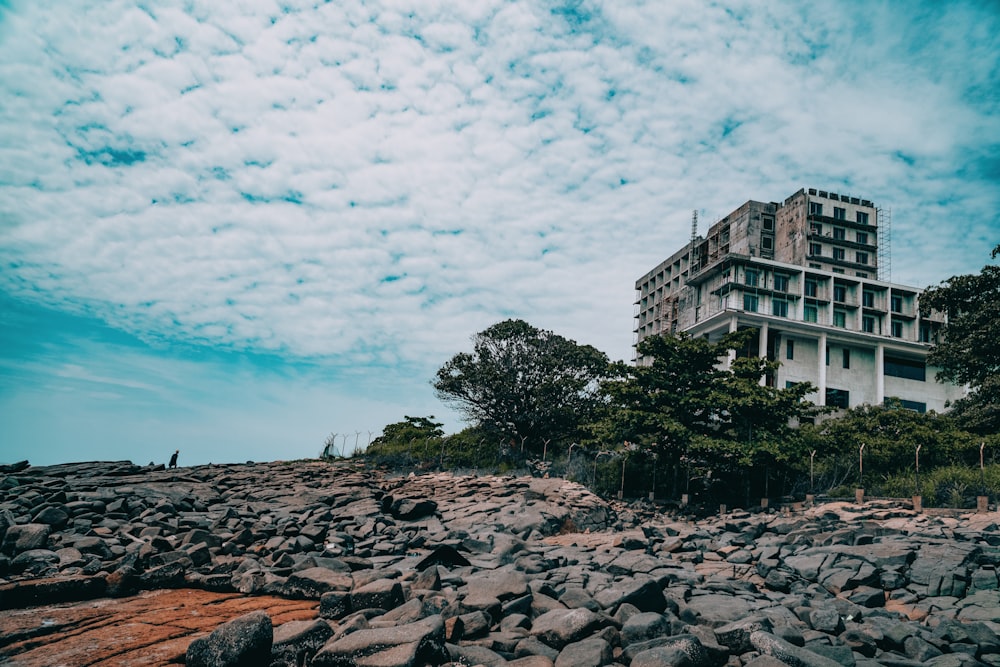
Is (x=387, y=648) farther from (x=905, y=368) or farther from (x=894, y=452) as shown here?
(x=905, y=368)

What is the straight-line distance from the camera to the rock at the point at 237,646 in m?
5.07

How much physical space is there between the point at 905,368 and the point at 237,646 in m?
43.2

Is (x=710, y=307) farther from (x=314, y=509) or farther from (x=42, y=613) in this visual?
(x=42, y=613)

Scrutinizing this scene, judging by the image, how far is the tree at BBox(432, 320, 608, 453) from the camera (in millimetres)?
28047

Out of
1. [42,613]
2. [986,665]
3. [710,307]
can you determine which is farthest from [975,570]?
[710,307]

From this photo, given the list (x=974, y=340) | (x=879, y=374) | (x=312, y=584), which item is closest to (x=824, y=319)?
(x=879, y=374)

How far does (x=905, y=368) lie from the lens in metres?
38.3

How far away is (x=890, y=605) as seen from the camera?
26.0 feet

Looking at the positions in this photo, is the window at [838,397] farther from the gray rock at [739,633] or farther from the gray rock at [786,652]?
the gray rock at [786,652]

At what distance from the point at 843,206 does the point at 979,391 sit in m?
25.5

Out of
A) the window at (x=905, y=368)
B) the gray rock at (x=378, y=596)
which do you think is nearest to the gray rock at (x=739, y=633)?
the gray rock at (x=378, y=596)

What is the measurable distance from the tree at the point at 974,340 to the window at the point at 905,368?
554 inches

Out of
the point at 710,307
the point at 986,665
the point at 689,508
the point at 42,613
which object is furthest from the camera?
the point at 710,307

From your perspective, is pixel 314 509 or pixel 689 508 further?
pixel 689 508
